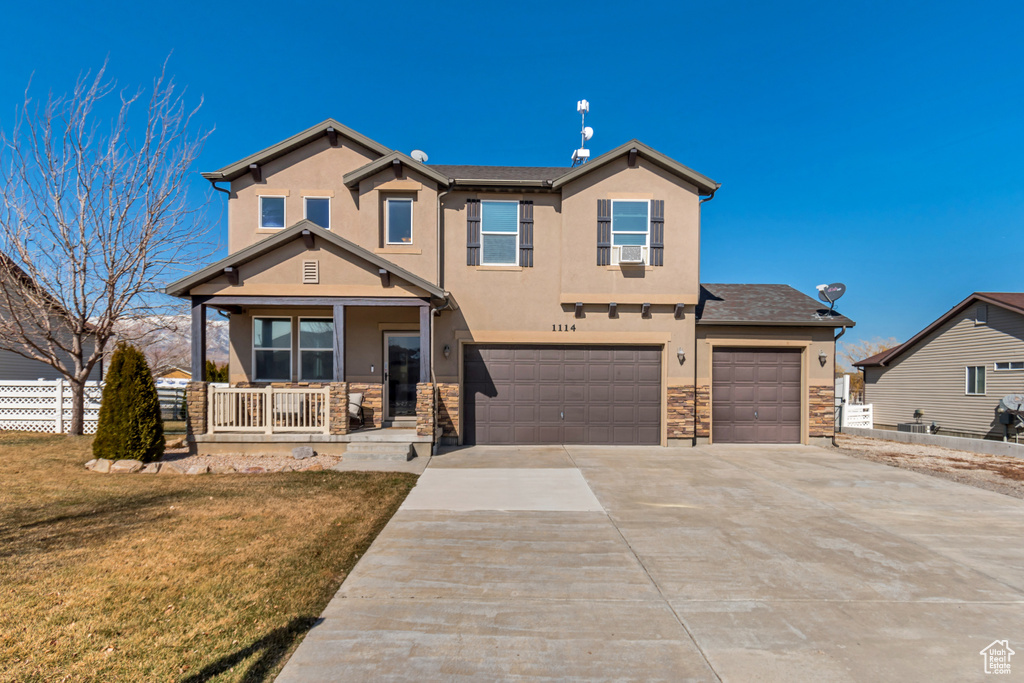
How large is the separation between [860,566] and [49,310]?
1699 centimetres

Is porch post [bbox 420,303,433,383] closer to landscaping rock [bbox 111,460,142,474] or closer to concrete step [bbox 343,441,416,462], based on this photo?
concrete step [bbox 343,441,416,462]

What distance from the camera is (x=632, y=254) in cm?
1137

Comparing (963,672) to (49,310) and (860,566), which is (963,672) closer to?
(860,566)

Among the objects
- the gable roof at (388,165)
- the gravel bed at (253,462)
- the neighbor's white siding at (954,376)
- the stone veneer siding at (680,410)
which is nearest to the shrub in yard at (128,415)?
the gravel bed at (253,462)

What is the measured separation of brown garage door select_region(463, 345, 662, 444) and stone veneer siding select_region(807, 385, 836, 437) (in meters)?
3.81

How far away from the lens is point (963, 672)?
3.07m

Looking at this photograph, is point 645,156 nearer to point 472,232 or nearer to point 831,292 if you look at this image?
point 472,232

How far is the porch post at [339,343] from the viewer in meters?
9.69

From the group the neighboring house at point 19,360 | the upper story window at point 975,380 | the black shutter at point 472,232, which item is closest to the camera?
the black shutter at point 472,232

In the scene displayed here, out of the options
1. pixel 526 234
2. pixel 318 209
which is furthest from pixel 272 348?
pixel 526 234

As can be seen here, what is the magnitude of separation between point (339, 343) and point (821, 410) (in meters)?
11.4

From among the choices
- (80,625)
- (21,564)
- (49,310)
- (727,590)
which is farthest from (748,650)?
(49,310)

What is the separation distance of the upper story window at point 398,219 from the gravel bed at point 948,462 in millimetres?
11352

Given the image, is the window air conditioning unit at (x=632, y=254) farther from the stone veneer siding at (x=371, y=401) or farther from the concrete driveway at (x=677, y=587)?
the stone veneer siding at (x=371, y=401)
